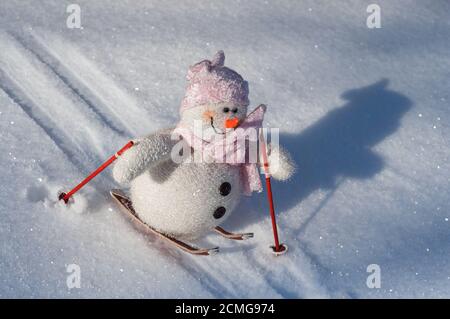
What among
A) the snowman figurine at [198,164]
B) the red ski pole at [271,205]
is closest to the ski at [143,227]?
the snowman figurine at [198,164]

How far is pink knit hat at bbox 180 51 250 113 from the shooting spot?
4.72ft

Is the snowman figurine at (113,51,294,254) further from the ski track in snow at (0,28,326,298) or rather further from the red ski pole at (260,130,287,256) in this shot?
the ski track in snow at (0,28,326,298)

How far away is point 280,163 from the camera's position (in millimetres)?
1575

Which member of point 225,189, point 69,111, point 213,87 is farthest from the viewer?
point 69,111

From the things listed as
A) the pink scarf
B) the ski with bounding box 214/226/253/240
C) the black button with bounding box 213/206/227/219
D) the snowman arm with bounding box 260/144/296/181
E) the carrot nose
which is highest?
the carrot nose

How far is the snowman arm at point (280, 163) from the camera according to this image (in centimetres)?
158

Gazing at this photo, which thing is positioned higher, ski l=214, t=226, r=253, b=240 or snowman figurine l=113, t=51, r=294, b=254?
snowman figurine l=113, t=51, r=294, b=254

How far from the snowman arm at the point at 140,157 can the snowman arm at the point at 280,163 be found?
27cm

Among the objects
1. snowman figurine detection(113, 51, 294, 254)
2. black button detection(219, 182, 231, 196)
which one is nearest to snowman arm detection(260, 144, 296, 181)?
snowman figurine detection(113, 51, 294, 254)

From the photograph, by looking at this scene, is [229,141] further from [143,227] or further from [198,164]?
[143,227]

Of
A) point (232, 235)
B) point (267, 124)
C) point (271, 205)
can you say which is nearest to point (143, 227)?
point (232, 235)

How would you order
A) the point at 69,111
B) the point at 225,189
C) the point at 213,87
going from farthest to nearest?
the point at 69,111 → the point at 225,189 → the point at 213,87

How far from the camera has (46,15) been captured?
234 centimetres

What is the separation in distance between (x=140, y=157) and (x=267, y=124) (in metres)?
0.70
